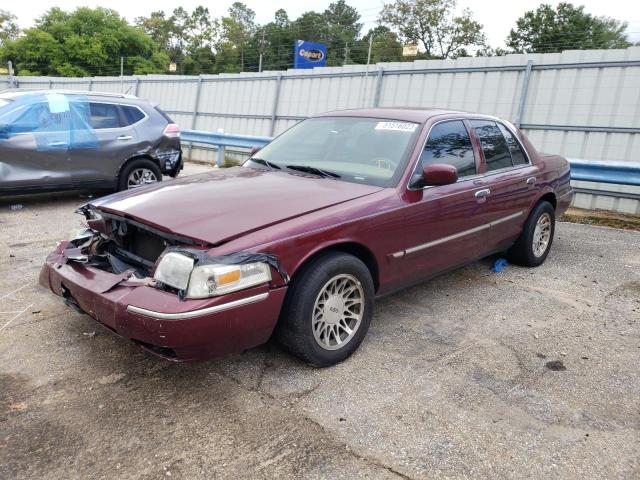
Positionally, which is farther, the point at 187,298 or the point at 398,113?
the point at 398,113

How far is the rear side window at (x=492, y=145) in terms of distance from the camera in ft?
15.3

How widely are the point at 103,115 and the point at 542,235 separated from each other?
6412 mm

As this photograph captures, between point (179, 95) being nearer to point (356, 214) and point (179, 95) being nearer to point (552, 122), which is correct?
point (552, 122)

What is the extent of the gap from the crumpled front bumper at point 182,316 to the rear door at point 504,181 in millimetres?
2536

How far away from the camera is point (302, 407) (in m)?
2.87

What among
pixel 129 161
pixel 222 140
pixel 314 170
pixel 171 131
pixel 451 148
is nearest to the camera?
pixel 314 170

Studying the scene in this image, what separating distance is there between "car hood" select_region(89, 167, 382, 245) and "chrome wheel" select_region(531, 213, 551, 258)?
2.65 m

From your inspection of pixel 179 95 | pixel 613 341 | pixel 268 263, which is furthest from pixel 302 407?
pixel 179 95

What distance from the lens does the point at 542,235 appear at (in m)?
5.61

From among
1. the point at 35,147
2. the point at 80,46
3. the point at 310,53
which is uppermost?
the point at 310,53

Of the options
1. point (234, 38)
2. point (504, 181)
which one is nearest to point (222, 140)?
point (504, 181)

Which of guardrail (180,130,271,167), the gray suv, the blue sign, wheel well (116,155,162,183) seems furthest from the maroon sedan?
the blue sign

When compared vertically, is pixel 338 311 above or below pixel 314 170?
below

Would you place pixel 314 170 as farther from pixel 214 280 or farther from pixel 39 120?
pixel 39 120
